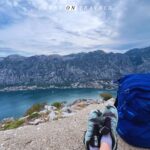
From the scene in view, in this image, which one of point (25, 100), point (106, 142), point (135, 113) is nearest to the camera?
point (106, 142)

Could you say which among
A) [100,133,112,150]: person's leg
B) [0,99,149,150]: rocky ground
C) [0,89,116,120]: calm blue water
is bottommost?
[0,89,116,120]: calm blue water

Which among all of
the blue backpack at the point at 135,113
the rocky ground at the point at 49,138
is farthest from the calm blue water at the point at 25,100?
the blue backpack at the point at 135,113

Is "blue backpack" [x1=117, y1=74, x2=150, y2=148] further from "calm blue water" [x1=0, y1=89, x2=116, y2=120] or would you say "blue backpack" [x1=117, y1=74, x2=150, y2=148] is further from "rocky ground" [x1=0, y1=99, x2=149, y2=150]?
"calm blue water" [x1=0, y1=89, x2=116, y2=120]

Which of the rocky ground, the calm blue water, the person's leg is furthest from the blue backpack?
the calm blue water

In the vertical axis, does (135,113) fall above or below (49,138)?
above

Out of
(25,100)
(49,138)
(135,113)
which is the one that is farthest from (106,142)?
(25,100)

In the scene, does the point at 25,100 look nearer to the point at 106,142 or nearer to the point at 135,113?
the point at 135,113

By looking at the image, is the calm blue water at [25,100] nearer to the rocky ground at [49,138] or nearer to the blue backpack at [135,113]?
the rocky ground at [49,138]
